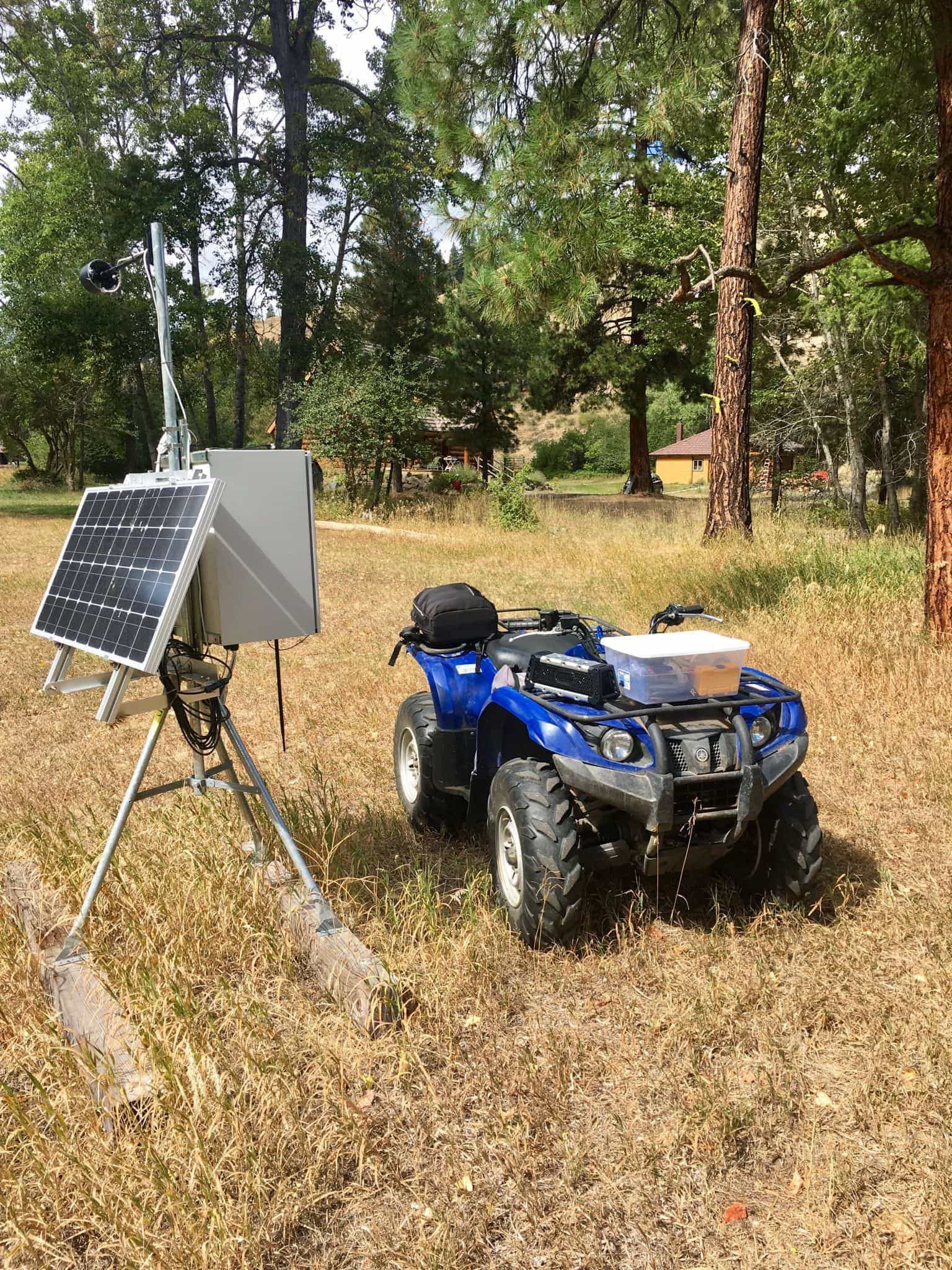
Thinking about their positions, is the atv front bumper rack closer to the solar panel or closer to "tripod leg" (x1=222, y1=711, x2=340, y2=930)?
"tripod leg" (x1=222, y1=711, x2=340, y2=930)

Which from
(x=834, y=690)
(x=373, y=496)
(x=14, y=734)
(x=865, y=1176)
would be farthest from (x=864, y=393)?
(x=865, y=1176)

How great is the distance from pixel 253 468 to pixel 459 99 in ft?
27.0

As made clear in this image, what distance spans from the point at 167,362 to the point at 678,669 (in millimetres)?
2187

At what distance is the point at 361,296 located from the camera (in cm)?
2847

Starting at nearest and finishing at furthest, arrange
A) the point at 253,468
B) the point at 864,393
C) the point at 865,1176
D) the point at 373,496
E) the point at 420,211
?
the point at 865,1176 < the point at 253,468 < the point at 864,393 < the point at 373,496 < the point at 420,211

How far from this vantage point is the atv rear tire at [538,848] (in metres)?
3.19

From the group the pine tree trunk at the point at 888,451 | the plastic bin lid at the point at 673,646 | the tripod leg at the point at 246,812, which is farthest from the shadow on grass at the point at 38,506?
the plastic bin lid at the point at 673,646

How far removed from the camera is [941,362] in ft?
22.0

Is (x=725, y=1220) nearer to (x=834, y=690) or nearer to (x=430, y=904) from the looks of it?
(x=430, y=904)

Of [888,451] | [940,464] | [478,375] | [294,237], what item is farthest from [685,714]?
[478,375]

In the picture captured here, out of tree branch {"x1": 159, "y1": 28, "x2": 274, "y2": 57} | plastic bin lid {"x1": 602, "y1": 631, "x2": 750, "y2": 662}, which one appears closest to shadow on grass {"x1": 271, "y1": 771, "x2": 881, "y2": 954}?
plastic bin lid {"x1": 602, "y1": 631, "x2": 750, "y2": 662}

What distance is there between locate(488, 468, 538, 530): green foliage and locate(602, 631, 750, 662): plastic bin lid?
15001mm

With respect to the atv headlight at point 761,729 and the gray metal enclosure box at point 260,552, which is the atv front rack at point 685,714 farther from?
the gray metal enclosure box at point 260,552

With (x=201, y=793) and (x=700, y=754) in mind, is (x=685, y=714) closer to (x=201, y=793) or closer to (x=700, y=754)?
(x=700, y=754)
